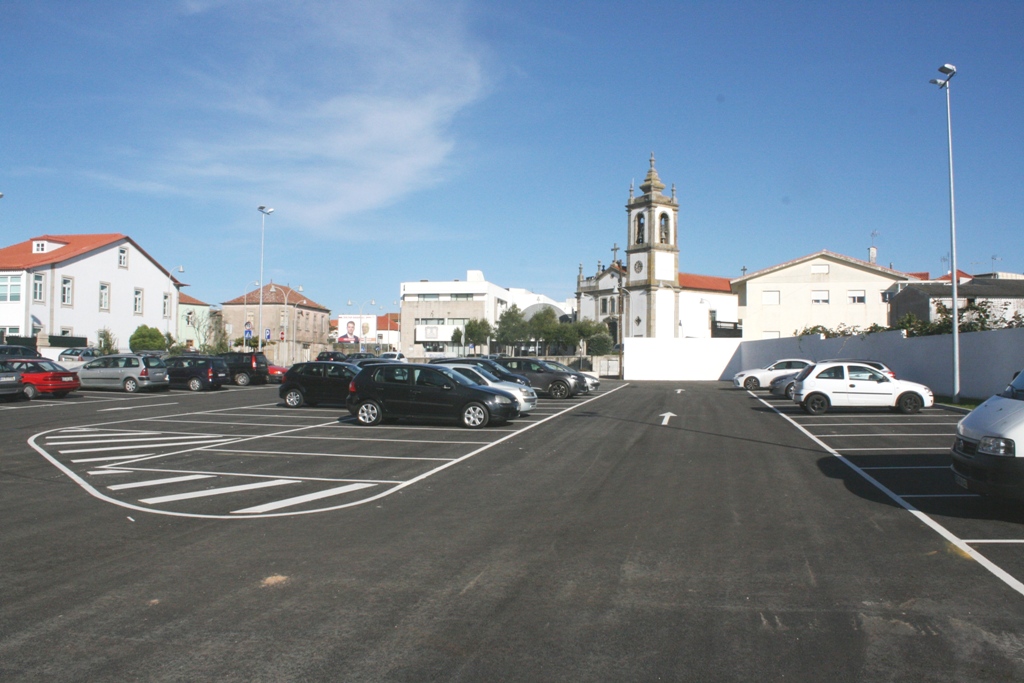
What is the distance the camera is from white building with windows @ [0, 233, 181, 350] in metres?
50.6

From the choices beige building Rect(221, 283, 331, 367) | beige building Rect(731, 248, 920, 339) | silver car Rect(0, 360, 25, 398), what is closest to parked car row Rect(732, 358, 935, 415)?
silver car Rect(0, 360, 25, 398)

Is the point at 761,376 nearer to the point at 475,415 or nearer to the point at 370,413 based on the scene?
the point at 475,415

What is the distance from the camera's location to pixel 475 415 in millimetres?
18594

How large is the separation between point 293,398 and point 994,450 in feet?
67.3

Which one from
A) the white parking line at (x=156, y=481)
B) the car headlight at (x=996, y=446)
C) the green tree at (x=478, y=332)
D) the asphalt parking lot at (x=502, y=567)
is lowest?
the asphalt parking lot at (x=502, y=567)

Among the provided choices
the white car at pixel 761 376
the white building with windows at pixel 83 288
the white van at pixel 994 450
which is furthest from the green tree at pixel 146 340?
the white van at pixel 994 450

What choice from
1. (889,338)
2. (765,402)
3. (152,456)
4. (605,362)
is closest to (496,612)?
(152,456)

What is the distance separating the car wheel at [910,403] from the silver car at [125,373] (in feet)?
87.4

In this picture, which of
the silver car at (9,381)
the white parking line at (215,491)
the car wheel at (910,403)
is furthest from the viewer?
the silver car at (9,381)

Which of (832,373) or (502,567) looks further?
(832,373)

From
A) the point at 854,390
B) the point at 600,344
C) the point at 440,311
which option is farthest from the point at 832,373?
the point at 440,311

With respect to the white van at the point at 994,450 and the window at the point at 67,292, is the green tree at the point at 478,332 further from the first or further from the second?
the white van at the point at 994,450

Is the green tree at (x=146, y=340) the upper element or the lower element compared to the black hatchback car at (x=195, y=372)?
upper

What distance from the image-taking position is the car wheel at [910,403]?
876 inches
